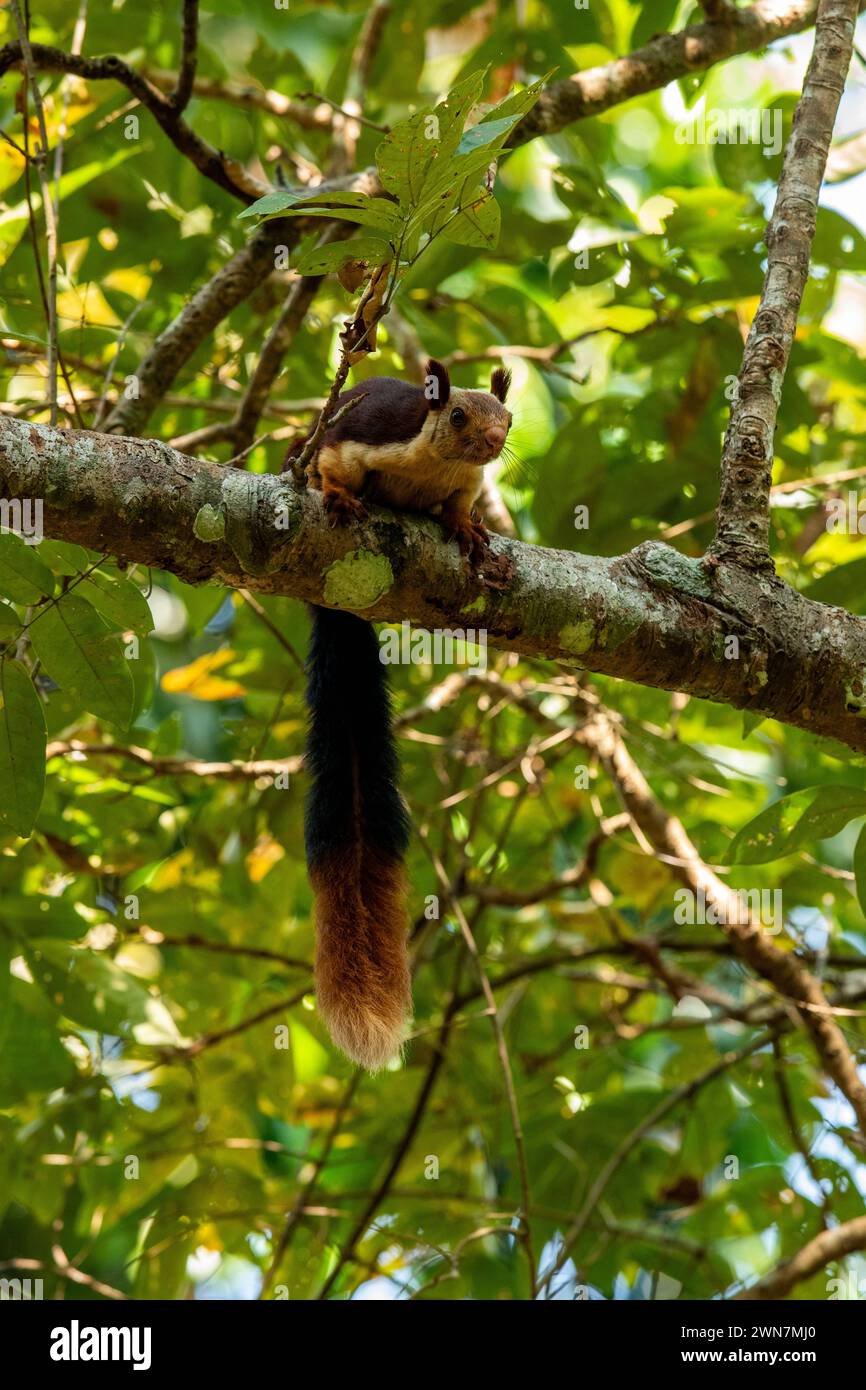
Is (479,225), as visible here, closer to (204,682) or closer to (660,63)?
(660,63)

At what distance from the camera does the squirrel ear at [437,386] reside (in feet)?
10.6

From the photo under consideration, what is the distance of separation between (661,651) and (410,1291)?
2199 millimetres

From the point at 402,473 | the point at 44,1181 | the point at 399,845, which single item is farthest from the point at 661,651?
the point at 44,1181

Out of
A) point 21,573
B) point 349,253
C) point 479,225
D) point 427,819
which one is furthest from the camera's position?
point 427,819

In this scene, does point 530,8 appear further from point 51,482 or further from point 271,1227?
point 271,1227

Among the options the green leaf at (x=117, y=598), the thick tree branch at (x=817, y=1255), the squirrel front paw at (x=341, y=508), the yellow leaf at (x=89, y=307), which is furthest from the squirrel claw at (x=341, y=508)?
the thick tree branch at (x=817, y=1255)

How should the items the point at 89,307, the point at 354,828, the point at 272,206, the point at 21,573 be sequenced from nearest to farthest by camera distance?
the point at 272,206
the point at 21,573
the point at 354,828
the point at 89,307

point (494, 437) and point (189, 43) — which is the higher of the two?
point (189, 43)

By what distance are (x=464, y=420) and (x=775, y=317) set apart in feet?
2.48

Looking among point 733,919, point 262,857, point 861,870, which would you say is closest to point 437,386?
point 861,870

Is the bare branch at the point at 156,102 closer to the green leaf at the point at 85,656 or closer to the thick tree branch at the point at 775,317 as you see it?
the thick tree branch at the point at 775,317

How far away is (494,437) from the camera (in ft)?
10.3

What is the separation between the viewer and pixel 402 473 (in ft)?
9.89

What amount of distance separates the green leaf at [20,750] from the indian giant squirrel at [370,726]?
0.76m
